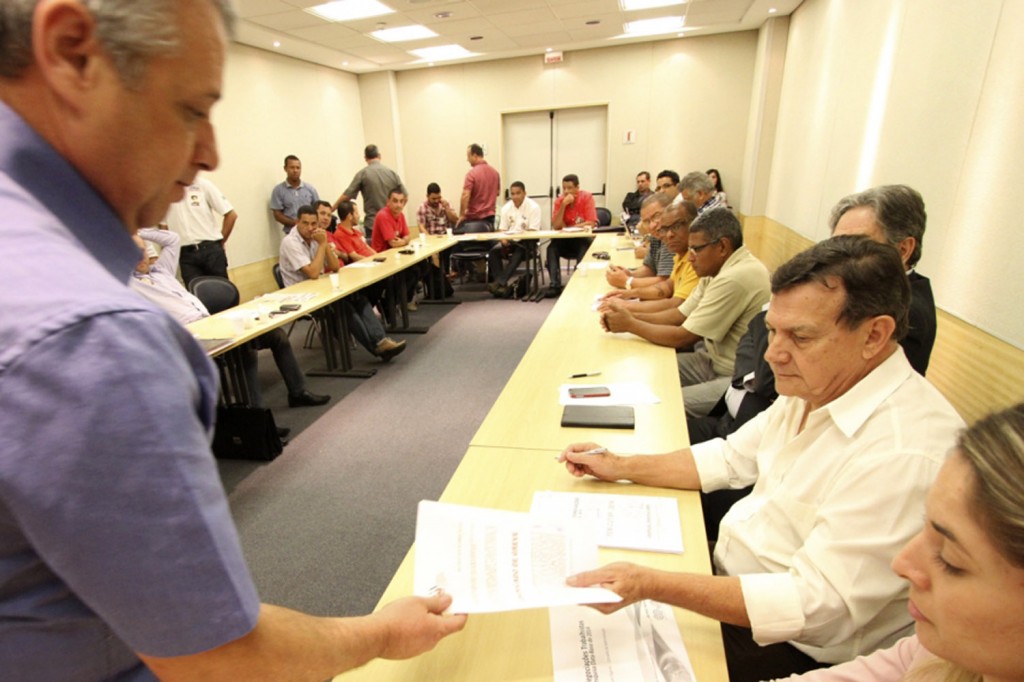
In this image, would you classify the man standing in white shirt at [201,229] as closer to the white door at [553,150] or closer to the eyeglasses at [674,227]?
the eyeglasses at [674,227]

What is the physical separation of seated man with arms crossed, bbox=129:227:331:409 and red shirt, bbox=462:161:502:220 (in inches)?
175

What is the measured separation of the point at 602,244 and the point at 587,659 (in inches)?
217

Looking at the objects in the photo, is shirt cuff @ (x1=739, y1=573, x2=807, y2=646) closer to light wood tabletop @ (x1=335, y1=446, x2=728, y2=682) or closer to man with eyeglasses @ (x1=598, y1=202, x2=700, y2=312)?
light wood tabletop @ (x1=335, y1=446, x2=728, y2=682)

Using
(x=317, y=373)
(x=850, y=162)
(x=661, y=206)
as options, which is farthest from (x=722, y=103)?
(x=317, y=373)

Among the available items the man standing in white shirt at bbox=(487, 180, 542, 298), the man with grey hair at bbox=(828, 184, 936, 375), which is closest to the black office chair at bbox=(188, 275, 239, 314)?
the man standing in white shirt at bbox=(487, 180, 542, 298)

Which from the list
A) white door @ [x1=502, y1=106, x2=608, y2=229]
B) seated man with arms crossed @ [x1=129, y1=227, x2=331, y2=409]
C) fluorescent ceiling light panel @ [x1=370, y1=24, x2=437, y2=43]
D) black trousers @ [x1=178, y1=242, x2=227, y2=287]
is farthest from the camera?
white door @ [x1=502, y1=106, x2=608, y2=229]

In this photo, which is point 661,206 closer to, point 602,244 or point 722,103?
point 602,244

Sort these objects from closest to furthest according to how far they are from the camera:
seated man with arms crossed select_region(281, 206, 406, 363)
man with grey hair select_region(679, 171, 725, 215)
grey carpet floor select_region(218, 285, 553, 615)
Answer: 1. grey carpet floor select_region(218, 285, 553, 615)
2. seated man with arms crossed select_region(281, 206, 406, 363)
3. man with grey hair select_region(679, 171, 725, 215)

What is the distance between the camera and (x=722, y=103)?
7.61 m

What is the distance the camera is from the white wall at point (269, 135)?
602 cm

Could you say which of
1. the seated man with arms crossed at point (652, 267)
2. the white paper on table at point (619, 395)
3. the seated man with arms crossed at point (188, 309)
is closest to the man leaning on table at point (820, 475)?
the white paper on table at point (619, 395)

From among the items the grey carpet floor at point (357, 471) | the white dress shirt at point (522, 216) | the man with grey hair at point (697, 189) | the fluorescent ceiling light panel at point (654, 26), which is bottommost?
the grey carpet floor at point (357, 471)

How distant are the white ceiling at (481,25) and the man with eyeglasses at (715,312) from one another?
422cm

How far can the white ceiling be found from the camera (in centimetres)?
532
